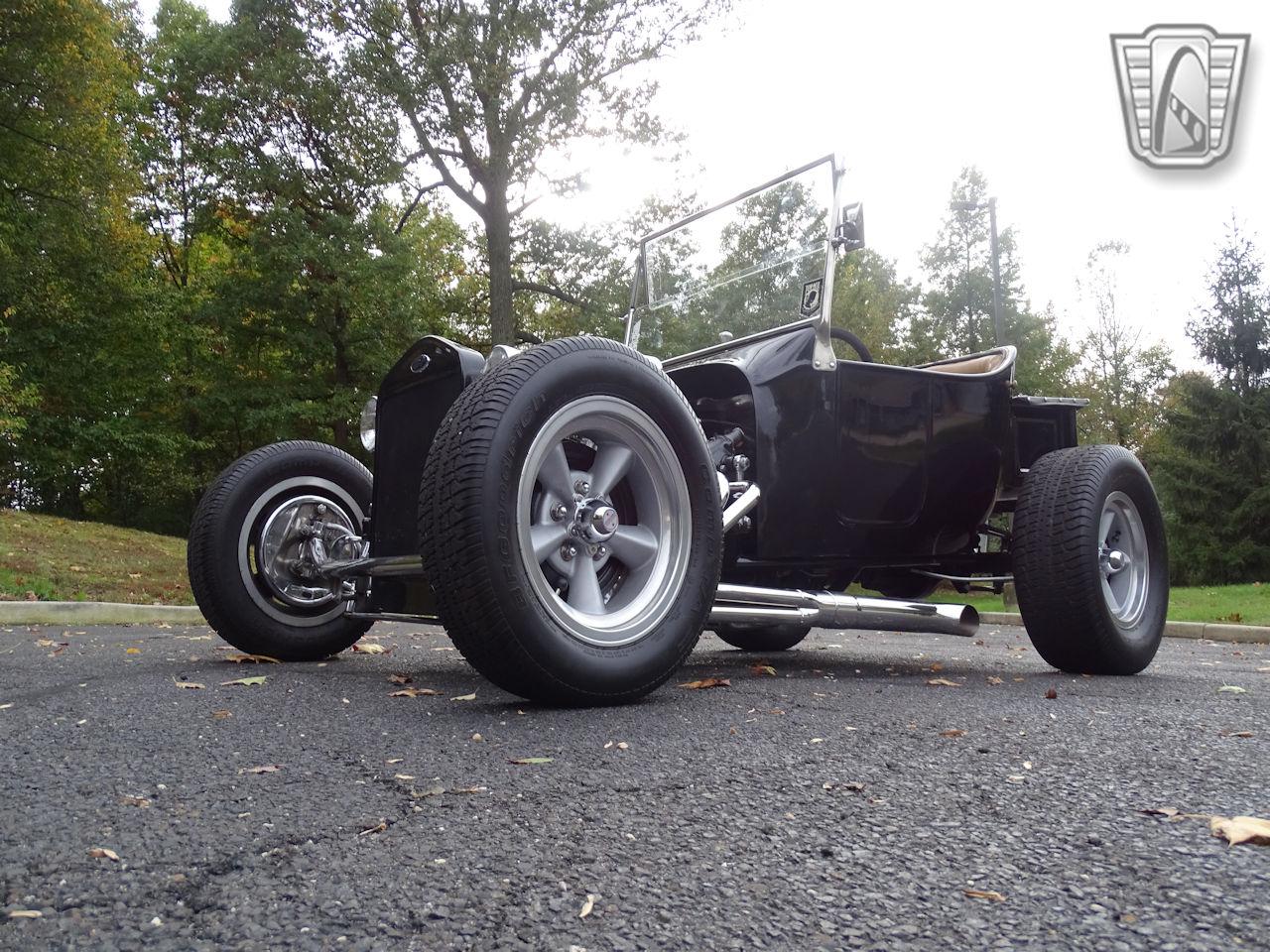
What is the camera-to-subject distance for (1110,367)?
3288 centimetres

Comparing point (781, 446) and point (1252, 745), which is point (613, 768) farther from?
point (781, 446)

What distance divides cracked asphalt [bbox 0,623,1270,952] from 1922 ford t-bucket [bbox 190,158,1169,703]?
38cm

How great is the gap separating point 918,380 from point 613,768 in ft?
9.44

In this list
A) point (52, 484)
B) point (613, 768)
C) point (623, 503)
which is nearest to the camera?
point (613, 768)

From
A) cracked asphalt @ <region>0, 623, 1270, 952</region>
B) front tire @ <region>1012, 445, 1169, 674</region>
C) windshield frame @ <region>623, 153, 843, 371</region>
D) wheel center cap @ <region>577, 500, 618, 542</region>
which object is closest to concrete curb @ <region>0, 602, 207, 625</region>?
windshield frame @ <region>623, 153, 843, 371</region>

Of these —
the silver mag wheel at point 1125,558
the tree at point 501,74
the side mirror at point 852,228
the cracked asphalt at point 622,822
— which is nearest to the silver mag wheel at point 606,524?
the cracked asphalt at point 622,822

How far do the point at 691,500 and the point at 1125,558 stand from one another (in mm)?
2510

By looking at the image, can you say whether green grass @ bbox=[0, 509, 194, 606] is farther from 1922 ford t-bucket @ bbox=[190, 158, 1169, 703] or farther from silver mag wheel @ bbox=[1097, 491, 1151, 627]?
silver mag wheel @ bbox=[1097, 491, 1151, 627]

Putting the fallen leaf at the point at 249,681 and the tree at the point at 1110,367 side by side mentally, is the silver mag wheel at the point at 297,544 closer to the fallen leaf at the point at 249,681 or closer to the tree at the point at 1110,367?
the fallen leaf at the point at 249,681

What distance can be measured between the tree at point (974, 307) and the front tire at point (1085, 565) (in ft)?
81.0

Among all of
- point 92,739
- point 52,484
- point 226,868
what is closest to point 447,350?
point 92,739

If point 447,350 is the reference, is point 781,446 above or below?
below

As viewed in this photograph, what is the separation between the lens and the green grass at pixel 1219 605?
10.5 m

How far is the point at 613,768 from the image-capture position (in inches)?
85.3
